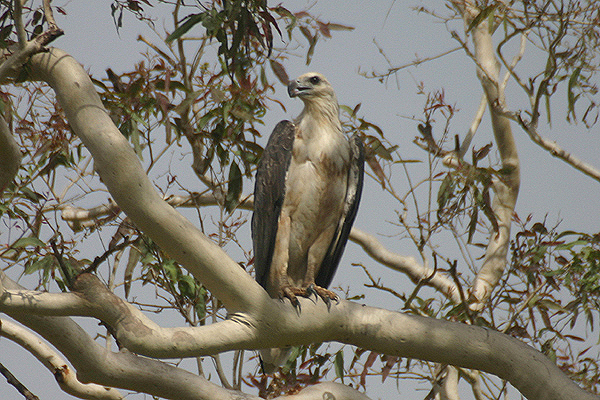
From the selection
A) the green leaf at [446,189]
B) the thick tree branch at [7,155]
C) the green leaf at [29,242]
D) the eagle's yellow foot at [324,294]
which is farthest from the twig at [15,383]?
the green leaf at [446,189]

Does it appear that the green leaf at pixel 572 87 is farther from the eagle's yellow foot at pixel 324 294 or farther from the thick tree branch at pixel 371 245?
the eagle's yellow foot at pixel 324 294

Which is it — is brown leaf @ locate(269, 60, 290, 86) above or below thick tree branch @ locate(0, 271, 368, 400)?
above

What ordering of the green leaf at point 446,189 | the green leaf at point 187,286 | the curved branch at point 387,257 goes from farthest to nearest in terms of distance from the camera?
the curved branch at point 387,257
the green leaf at point 446,189
the green leaf at point 187,286

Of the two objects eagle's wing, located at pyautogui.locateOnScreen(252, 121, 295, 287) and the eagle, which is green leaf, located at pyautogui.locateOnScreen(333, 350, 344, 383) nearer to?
the eagle

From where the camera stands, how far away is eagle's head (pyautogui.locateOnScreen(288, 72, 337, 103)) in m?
4.04

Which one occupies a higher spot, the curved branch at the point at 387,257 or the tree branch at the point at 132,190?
the curved branch at the point at 387,257

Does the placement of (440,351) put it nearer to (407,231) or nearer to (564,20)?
(407,231)

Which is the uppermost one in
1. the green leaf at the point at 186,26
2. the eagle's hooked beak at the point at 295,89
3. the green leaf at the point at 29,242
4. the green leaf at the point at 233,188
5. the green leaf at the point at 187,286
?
the eagle's hooked beak at the point at 295,89

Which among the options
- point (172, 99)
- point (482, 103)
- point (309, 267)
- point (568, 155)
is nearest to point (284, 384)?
point (309, 267)

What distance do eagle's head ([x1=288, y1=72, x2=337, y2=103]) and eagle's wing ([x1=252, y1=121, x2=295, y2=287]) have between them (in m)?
0.33

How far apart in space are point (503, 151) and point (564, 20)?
1.73 m

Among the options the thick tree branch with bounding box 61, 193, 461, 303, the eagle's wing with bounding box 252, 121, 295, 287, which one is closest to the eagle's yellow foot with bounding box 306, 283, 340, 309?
the eagle's wing with bounding box 252, 121, 295, 287

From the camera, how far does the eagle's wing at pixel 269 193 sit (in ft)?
12.1

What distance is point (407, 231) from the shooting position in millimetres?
4730
